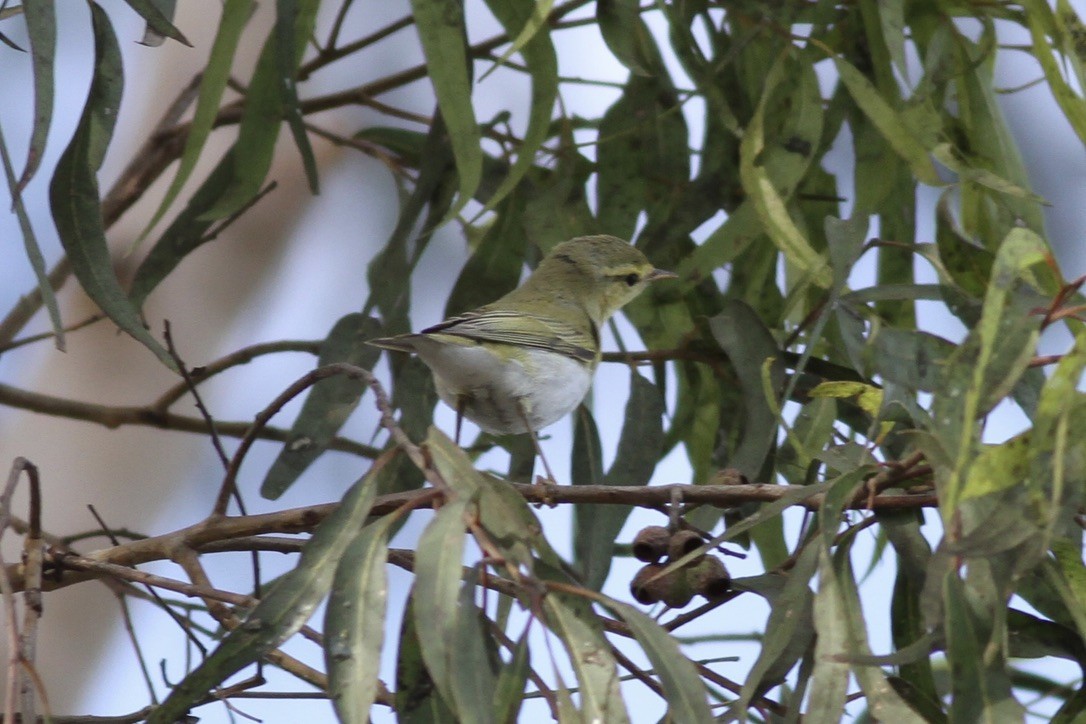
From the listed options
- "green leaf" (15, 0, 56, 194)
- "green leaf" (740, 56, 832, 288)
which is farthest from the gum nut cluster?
"green leaf" (15, 0, 56, 194)

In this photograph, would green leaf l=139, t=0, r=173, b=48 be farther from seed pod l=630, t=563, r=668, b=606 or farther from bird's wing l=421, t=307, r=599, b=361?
seed pod l=630, t=563, r=668, b=606

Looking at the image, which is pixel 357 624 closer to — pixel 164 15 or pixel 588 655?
pixel 588 655

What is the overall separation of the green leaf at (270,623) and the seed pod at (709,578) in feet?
1.59

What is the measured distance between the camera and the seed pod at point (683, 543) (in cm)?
173

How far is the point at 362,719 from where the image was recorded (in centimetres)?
136

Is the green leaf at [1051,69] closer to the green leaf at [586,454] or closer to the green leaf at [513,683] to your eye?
the green leaf at [586,454]

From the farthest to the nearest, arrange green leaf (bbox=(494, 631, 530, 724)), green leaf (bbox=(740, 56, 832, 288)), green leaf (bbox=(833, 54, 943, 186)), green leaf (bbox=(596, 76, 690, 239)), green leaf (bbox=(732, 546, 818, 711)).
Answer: green leaf (bbox=(596, 76, 690, 239)) → green leaf (bbox=(833, 54, 943, 186)) → green leaf (bbox=(740, 56, 832, 288)) → green leaf (bbox=(732, 546, 818, 711)) → green leaf (bbox=(494, 631, 530, 724))

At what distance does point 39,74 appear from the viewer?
1.86 m

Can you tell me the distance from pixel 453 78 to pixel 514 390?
0.83 meters

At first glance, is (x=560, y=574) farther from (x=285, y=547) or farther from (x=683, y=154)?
(x=683, y=154)

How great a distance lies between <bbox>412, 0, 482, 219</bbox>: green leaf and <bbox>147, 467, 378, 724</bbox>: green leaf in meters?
0.87

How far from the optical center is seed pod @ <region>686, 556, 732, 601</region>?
176cm

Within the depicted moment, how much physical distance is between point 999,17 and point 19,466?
7.39 ft

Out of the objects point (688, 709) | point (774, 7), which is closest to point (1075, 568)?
point (688, 709)
